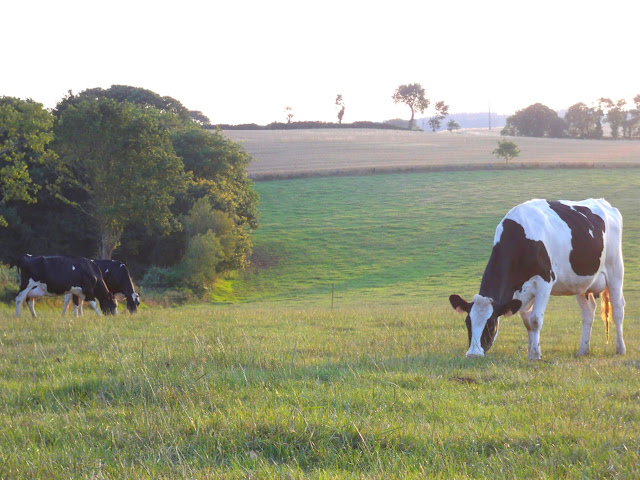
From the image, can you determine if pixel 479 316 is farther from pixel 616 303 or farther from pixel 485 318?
pixel 616 303

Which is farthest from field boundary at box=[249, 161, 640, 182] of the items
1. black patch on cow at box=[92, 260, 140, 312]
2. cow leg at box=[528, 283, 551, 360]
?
cow leg at box=[528, 283, 551, 360]

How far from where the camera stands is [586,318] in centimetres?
1194

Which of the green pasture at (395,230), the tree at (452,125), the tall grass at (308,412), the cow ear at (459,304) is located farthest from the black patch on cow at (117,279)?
the tree at (452,125)

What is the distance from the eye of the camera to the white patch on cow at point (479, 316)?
10.4 meters

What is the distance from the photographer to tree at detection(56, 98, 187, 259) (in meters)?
33.2

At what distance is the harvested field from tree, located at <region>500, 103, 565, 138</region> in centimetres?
1750

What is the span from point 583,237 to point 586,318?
55.9 inches

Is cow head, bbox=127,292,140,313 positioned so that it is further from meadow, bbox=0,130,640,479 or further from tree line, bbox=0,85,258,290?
tree line, bbox=0,85,258,290

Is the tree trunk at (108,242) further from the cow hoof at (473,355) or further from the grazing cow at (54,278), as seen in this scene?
the cow hoof at (473,355)

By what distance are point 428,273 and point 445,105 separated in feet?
363

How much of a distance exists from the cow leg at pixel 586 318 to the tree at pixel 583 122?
121082mm

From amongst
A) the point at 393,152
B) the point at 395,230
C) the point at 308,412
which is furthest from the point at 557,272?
the point at 393,152

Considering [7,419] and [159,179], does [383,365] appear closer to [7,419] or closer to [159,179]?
[7,419]

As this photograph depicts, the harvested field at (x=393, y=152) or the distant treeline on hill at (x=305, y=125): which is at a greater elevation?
the distant treeline on hill at (x=305, y=125)
